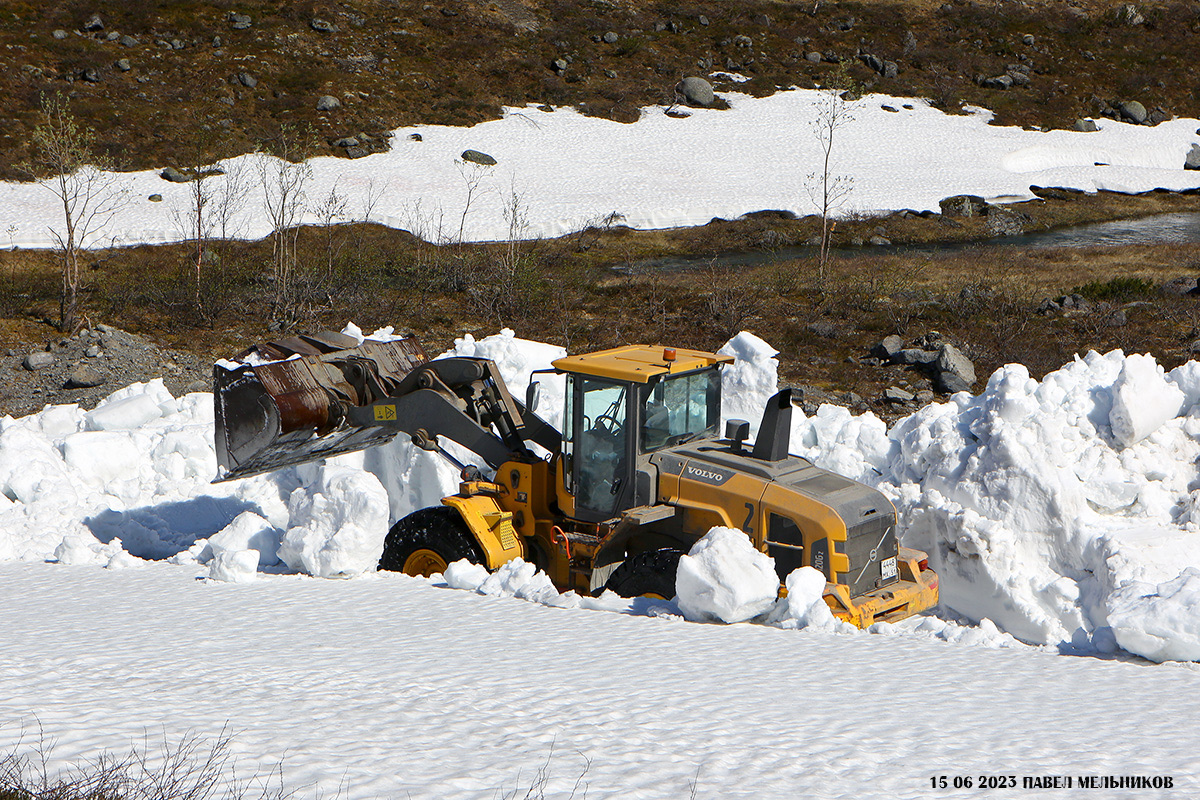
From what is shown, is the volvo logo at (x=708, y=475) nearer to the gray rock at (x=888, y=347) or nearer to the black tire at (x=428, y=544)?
the black tire at (x=428, y=544)

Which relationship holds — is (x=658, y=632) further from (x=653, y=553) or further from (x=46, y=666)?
(x=46, y=666)

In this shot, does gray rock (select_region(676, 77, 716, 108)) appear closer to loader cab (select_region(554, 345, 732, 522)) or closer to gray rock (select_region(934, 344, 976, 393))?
gray rock (select_region(934, 344, 976, 393))

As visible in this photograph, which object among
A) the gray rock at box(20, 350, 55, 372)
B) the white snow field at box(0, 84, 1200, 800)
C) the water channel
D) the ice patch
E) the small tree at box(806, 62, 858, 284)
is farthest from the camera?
the small tree at box(806, 62, 858, 284)

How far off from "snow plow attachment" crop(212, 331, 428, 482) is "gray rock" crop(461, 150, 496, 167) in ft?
108

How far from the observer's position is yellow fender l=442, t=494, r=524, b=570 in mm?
9352

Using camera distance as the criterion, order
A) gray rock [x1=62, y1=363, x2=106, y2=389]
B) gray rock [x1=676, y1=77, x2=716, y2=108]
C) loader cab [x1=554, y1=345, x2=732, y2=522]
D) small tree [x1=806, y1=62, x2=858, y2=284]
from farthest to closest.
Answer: gray rock [x1=676, y1=77, x2=716, y2=108] → small tree [x1=806, y1=62, x2=858, y2=284] → gray rock [x1=62, y1=363, x2=106, y2=389] → loader cab [x1=554, y1=345, x2=732, y2=522]

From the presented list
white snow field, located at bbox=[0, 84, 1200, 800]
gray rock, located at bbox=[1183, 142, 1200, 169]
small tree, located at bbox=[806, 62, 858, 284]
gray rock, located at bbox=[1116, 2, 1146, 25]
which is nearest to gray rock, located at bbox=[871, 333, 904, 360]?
white snow field, located at bbox=[0, 84, 1200, 800]

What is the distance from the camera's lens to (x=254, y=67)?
46.8m

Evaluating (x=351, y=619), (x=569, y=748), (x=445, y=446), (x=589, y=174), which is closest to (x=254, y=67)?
(x=589, y=174)

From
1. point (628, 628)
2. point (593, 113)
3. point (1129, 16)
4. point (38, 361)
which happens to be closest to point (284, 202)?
point (38, 361)

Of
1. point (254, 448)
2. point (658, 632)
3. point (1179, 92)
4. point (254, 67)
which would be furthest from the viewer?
point (1179, 92)

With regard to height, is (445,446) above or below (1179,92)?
below

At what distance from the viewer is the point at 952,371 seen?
18.9 meters

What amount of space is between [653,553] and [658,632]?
0.90m
